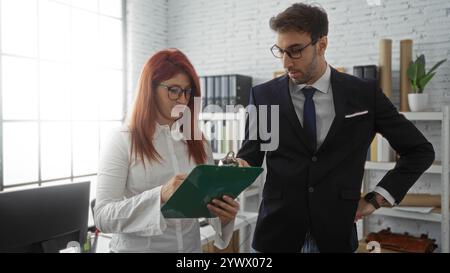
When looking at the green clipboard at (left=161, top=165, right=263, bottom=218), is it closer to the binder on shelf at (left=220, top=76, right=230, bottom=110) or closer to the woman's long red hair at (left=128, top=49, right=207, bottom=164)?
the woman's long red hair at (left=128, top=49, right=207, bottom=164)

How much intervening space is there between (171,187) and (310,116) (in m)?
0.55

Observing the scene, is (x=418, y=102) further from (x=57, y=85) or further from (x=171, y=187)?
(x=57, y=85)

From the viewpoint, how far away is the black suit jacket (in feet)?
4.29

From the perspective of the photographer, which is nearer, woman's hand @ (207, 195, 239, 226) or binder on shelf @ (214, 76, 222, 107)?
woman's hand @ (207, 195, 239, 226)

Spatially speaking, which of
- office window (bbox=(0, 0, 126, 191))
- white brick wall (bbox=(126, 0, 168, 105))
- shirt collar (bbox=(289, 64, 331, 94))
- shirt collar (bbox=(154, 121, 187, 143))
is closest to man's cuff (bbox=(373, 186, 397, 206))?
shirt collar (bbox=(289, 64, 331, 94))

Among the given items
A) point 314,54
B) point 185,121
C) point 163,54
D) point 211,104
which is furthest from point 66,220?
point 211,104

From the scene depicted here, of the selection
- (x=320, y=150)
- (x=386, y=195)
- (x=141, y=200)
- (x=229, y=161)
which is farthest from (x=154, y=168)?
(x=386, y=195)

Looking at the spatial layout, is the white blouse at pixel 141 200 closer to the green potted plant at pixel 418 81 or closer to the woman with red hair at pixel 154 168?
the woman with red hair at pixel 154 168

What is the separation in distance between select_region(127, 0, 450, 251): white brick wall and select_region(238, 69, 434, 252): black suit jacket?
5.52 ft

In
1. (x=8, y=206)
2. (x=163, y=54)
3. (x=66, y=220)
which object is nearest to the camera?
(x=8, y=206)

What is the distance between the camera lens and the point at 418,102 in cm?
260

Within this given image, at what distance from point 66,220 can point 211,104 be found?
2061mm

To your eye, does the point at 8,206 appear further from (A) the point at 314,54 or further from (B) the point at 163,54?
(A) the point at 314,54
